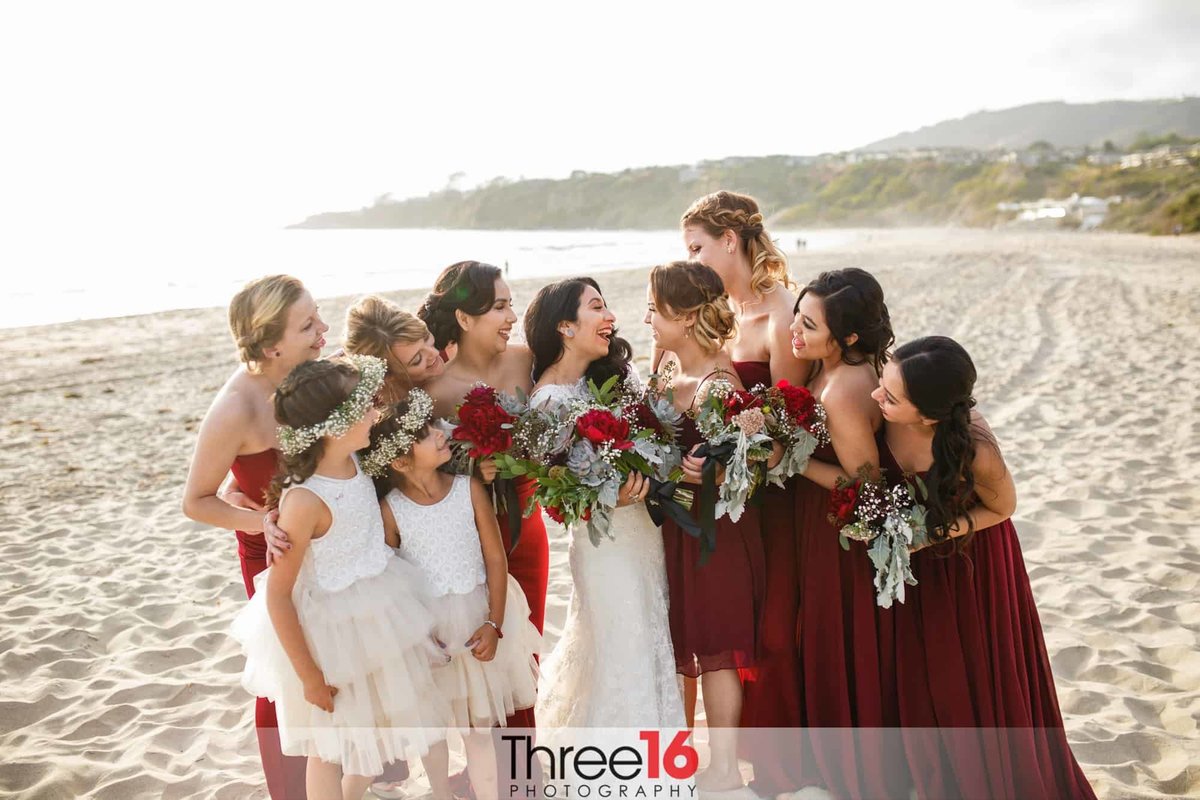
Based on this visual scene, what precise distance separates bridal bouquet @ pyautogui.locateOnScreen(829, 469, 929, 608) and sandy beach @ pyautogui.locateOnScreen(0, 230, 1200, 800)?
4.79ft

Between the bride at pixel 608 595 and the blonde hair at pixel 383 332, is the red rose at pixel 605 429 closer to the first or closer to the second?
the bride at pixel 608 595

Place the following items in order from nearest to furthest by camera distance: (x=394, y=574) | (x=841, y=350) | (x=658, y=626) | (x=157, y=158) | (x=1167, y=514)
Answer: (x=394, y=574), (x=841, y=350), (x=658, y=626), (x=1167, y=514), (x=157, y=158)

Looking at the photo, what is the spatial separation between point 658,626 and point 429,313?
1.76 meters

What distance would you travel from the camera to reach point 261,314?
128 inches

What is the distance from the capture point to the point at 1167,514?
6426 mm

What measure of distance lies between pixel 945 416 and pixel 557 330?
5.39 feet

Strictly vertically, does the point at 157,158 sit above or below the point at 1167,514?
above

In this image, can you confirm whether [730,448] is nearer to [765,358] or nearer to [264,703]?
[765,358]

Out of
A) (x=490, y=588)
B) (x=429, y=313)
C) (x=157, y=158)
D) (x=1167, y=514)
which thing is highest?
(x=157, y=158)

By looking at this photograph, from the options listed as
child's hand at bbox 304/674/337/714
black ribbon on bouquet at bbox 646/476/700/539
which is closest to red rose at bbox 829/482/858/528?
black ribbon on bouquet at bbox 646/476/700/539

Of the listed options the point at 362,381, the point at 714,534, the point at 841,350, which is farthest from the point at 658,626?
→ the point at 362,381

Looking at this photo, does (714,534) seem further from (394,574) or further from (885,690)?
(394,574)

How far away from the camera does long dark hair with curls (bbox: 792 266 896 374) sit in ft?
10.9

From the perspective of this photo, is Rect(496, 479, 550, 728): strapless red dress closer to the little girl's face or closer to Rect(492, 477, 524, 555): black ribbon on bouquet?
Rect(492, 477, 524, 555): black ribbon on bouquet
